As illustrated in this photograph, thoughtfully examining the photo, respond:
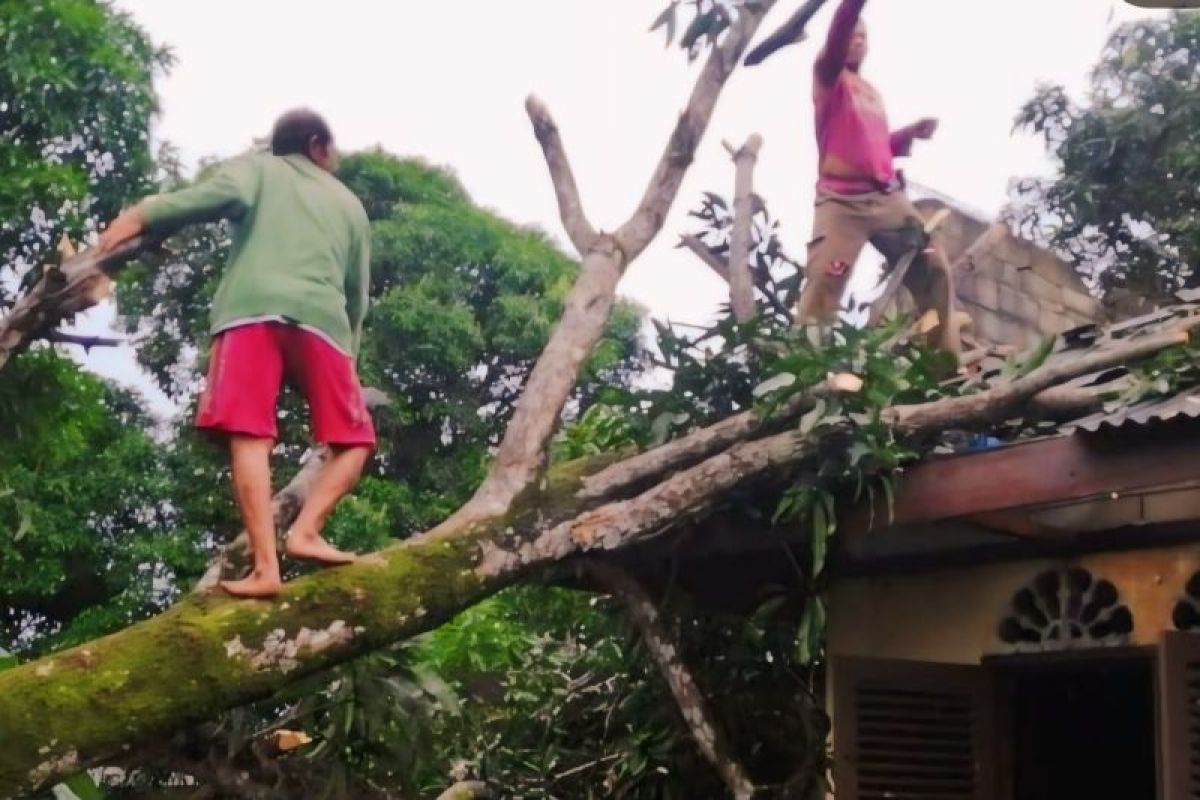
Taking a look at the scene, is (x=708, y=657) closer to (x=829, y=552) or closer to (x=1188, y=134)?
(x=829, y=552)

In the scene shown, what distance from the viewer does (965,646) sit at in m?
5.81

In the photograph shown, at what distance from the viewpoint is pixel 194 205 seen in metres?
4.27

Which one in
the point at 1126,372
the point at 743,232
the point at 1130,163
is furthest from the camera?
the point at 1130,163

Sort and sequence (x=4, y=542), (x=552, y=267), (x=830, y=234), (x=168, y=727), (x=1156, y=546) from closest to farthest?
(x=168, y=727) < (x=1156, y=546) < (x=830, y=234) < (x=4, y=542) < (x=552, y=267)

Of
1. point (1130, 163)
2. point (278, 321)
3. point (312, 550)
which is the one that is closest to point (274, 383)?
point (278, 321)

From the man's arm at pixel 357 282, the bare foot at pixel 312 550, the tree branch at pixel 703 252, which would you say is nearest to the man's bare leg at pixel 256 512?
the bare foot at pixel 312 550

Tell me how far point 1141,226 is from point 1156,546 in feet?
28.8

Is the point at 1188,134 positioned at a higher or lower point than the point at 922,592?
higher

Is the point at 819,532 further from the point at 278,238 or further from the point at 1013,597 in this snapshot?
the point at 278,238

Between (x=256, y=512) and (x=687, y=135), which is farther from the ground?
(x=687, y=135)

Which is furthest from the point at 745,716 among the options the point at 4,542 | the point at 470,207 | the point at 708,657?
the point at 470,207

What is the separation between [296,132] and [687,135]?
142 centimetres

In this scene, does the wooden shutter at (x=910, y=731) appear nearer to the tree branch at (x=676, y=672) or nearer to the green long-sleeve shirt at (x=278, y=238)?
the tree branch at (x=676, y=672)

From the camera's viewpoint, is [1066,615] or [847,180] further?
[847,180]
